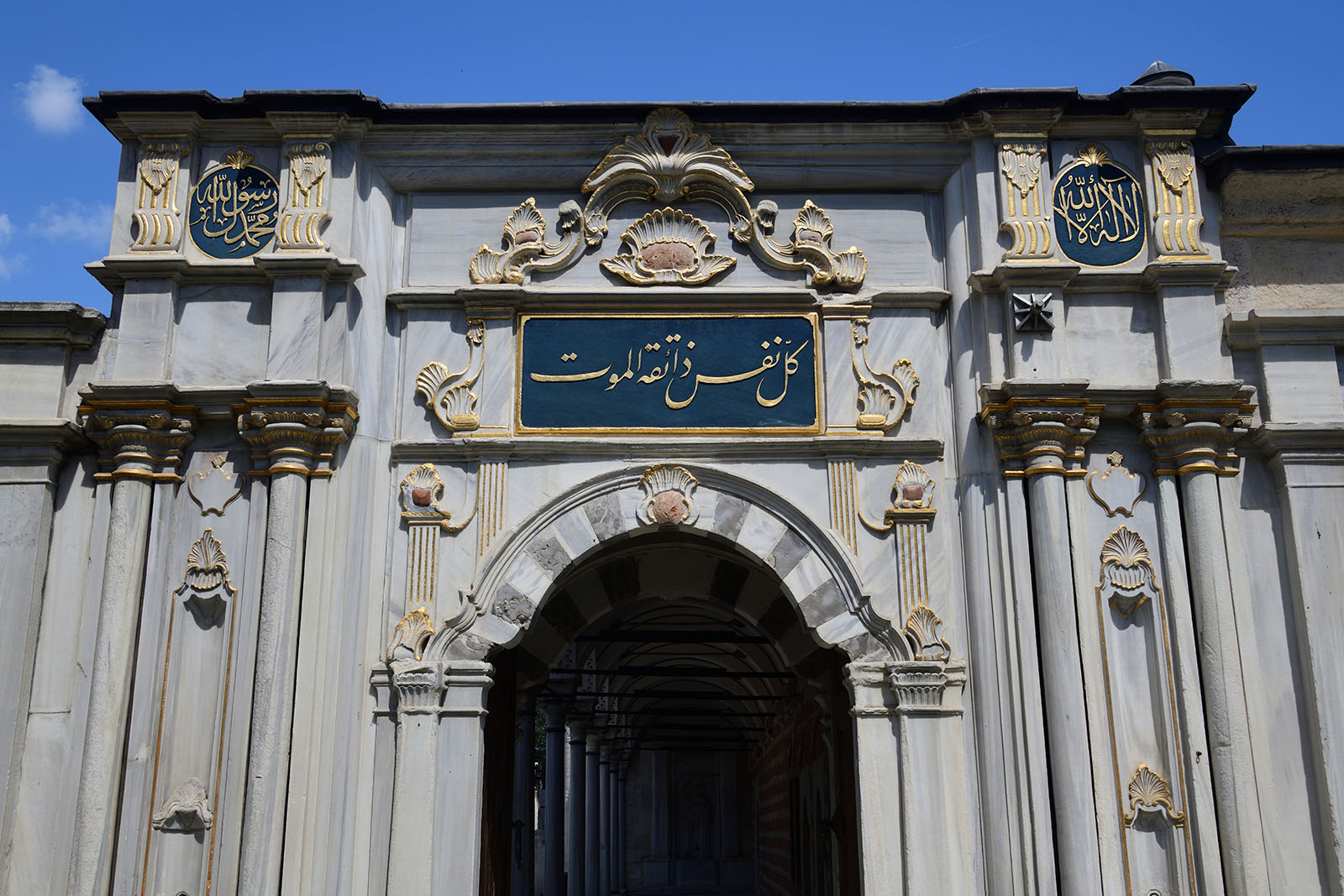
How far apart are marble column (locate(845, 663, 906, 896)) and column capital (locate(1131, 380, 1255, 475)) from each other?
2.21 meters

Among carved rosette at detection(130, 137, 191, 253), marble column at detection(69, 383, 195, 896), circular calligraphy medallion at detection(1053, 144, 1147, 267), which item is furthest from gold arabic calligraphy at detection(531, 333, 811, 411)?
carved rosette at detection(130, 137, 191, 253)

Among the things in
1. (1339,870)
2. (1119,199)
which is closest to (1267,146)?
(1119,199)

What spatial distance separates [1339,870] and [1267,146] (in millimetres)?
4436

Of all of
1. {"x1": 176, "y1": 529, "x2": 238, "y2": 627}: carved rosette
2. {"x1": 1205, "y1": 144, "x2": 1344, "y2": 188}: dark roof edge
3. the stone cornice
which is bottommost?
{"x1": 176, "y1": 529, "x2": 238, "y2": 627}: carved rosette

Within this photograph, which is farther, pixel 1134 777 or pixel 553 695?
pixel 553 695

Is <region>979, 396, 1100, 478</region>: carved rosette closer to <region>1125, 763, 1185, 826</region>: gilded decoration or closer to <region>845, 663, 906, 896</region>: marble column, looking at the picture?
<region>845, 663, 906, 896</region>: marble column

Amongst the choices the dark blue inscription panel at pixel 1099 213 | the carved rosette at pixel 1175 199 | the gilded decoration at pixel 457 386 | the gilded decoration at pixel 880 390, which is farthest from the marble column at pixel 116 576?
the carved rosette at pixel 1175 199

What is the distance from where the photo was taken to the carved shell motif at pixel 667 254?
815 centimetres

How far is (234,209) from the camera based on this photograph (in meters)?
8.12

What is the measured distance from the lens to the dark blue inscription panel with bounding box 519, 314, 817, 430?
7.89 meters

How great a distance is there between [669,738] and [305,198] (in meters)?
20.1

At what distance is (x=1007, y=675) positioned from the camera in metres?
7.22

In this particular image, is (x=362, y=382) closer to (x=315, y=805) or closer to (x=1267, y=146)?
(x=315, y=805)

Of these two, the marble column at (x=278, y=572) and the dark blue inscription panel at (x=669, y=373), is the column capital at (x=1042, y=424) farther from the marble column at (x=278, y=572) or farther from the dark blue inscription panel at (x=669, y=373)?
the marble column at (x=278, y=572)
